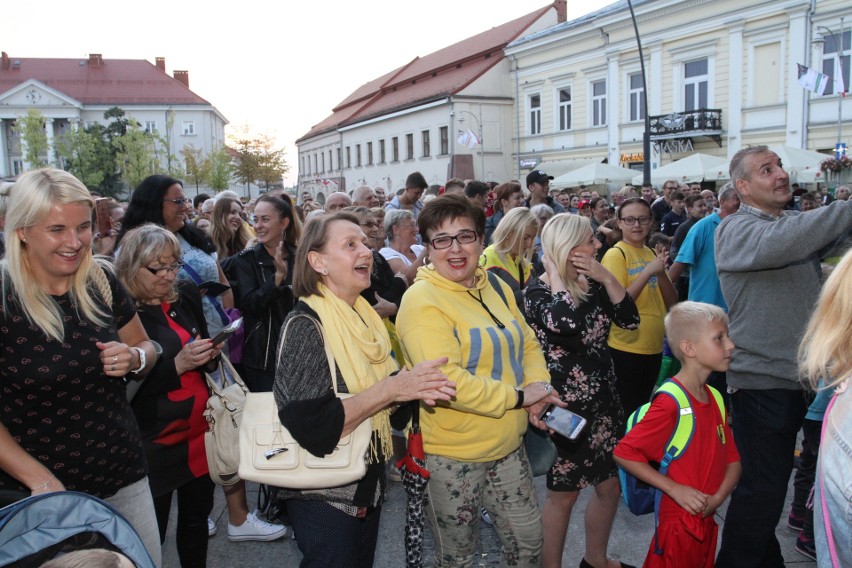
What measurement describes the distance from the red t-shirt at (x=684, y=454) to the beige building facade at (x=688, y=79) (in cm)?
1973

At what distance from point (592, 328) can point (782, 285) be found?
0.91 metres

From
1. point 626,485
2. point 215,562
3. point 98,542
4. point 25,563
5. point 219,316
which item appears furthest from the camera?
point 219,316

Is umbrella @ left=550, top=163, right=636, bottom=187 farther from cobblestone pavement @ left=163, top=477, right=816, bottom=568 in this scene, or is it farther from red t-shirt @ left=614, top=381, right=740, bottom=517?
red t-shirt @ left=614, top=381, right=740, bottom=517

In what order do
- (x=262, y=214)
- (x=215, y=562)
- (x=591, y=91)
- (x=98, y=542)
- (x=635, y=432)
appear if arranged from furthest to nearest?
(x=591, y=91) → (x=262, y=214) → (x=215, y=562) → (x=635, y=432) → (x=98, y=542)

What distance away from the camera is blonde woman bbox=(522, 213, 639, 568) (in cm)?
326

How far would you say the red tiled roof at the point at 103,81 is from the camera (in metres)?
68.4

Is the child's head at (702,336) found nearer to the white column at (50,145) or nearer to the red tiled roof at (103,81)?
the white column at (50,145)

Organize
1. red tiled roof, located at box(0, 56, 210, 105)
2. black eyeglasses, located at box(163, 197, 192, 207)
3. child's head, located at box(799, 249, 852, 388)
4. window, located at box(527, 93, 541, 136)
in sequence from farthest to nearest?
1. red tiled roof, located at box(0, 56, 210, 105)
2. window, located at box(527, 93, 541, 136)
3. black eyeglasses, located at box(163, 197, 192, 207)
4. child's head, located at box(799, 249, 852, 388)

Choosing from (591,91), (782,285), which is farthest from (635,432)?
(591,91)

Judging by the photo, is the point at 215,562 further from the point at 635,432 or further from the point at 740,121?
the point at 740,121

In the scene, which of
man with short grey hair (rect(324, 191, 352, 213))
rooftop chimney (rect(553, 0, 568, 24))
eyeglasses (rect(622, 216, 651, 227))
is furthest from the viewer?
rooftop chimney (rect(553, 0, 568, 24))

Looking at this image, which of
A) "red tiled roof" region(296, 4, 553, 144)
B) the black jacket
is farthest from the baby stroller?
"red tiled roof" region(296, 4, 553, 144)

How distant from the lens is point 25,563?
68.4 inches

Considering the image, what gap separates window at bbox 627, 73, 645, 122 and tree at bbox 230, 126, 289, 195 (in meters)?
32.1
